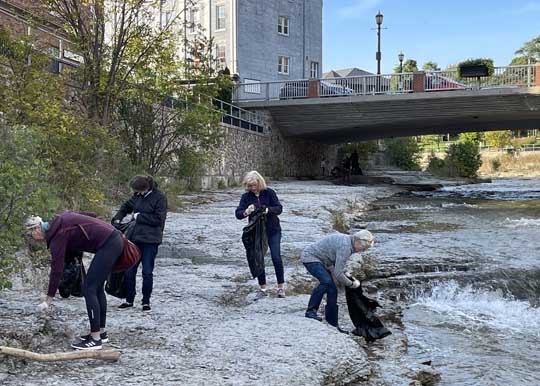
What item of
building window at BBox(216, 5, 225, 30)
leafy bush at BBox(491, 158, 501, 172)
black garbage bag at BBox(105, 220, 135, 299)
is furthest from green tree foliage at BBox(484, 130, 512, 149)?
black garbage bag at BBox(105, 220, 135, 299)

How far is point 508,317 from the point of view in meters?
8.48

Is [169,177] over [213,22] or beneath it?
beneath

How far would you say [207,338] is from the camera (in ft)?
19.3

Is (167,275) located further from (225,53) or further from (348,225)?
(225,53)

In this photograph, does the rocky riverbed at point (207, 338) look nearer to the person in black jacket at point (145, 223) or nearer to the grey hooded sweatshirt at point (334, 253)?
the person in black jacket at point (145, 223)

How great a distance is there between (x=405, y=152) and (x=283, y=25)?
19083 mm

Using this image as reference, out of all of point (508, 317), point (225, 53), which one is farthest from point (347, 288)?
point (225, 53)

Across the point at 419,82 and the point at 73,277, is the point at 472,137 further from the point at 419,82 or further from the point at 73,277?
the point at 73,277

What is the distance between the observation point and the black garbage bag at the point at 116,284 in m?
6.73

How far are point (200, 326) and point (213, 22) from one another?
39370 mm

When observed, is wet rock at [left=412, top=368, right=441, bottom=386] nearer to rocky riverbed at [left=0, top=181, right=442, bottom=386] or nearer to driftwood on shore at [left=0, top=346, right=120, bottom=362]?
rocky riverbed at [left=0, top=181, right=442, bottom=386]

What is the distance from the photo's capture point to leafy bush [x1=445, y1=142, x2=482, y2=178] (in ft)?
171

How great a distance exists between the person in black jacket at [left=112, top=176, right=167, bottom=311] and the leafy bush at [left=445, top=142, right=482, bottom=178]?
48.9 m

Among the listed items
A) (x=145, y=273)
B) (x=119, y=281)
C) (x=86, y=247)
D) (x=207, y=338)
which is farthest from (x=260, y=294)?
(x=86, y=247)
